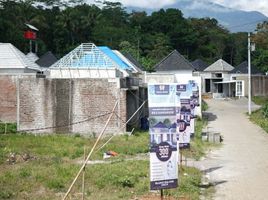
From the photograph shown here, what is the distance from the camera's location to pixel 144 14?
395 feet

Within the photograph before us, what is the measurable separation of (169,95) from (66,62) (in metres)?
18.7

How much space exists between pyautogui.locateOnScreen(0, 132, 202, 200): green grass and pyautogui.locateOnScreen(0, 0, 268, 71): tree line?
50.3 meters

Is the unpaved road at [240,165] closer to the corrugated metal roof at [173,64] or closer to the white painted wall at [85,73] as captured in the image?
the white painted wall at [85,73]

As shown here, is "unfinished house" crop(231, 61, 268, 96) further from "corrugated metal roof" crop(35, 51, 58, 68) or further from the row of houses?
the row of houses

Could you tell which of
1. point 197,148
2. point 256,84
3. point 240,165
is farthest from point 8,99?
point 256,84

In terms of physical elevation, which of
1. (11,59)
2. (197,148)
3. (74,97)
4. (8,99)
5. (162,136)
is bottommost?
(197,148)

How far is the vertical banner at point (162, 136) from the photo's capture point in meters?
11.9

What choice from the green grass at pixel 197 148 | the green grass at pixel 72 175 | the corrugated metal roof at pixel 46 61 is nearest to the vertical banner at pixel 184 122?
the green grass at pixel 72 175

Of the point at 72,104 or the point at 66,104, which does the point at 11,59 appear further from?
the point at 72,104

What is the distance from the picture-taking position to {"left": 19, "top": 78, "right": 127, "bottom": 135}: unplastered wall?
26188mm

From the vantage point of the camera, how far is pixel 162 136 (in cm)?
1203

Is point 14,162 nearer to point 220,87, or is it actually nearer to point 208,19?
point 220,87

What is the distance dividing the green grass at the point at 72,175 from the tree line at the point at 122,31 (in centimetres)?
5034

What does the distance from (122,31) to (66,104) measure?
7592 centimetres
